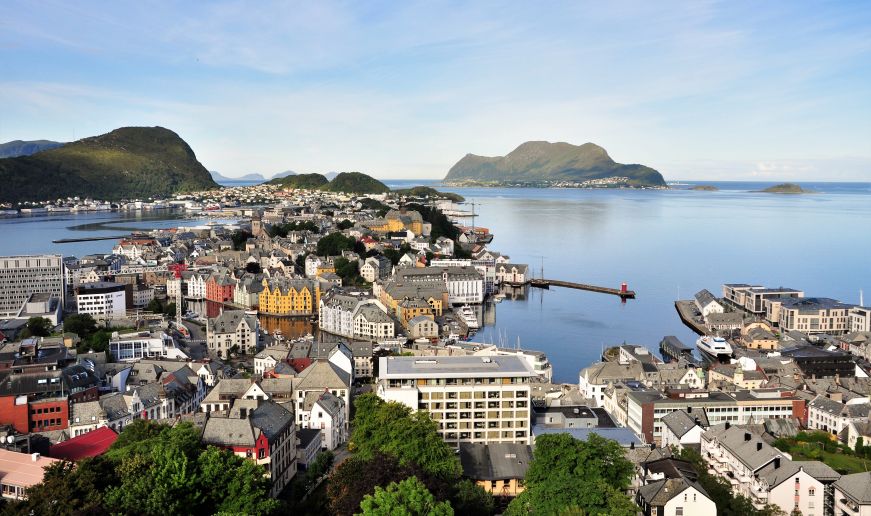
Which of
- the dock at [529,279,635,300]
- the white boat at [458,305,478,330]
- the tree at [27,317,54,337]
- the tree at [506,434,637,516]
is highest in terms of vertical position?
the tree at [506,434,637,516]

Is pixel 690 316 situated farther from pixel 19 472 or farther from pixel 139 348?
pixel 19 472

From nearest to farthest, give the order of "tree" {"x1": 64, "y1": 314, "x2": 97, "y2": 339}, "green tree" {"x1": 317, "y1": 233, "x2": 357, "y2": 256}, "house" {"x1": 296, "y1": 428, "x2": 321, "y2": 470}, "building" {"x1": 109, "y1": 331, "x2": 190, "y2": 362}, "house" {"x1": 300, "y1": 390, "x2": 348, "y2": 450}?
1. "house" {"x1": 296, "y1": 428, "x2": 321, "y2": 470}
2. "house" {"x1": 300, "y1": 390, "x2": 348, "y2": 450}
3. "building" {"x1": 109, "y1": 331, "x2": 190, "y2": 362}
4. "tree" {"x1": 64, "y1": 314, "x2": 97, "y2": 339}
5. "green tree" {"x1": 317, "y1": 233, "x2": 357, "y2": 256}

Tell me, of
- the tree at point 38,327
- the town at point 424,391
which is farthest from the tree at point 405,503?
the tree at point 38,327

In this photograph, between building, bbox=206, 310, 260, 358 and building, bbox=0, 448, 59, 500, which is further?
building, bbox=206, 310, 260, 358

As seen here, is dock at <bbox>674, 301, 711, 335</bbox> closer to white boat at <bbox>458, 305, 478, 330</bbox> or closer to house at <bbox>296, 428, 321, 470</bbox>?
white boat at <bbox>458, 305, 478, 330</bbox>

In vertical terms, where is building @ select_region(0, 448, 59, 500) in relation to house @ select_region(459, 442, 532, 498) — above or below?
above

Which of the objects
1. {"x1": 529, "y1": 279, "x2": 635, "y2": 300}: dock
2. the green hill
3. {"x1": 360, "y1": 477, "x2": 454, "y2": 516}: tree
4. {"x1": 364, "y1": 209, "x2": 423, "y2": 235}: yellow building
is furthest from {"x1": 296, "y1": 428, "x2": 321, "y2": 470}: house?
the green hill

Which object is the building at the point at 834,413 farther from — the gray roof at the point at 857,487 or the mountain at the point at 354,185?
the mountain at the point at 354,185
